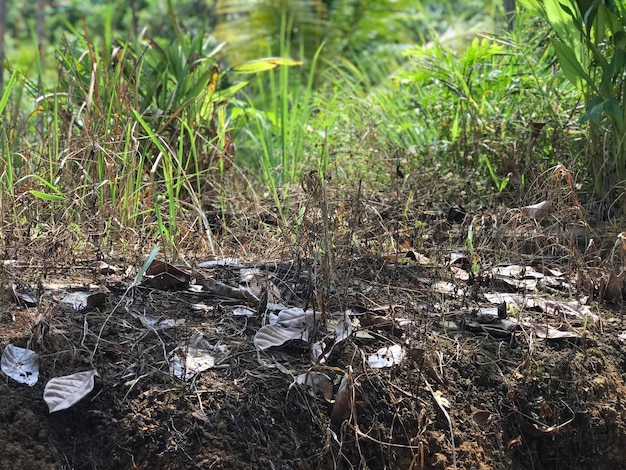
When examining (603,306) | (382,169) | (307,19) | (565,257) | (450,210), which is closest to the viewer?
(603,306)

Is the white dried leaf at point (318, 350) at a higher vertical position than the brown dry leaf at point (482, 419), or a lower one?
higher

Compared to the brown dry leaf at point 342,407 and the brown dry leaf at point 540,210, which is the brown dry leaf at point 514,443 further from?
the brown dry leaf at point 540,210

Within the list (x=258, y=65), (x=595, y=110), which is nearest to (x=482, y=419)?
(x=595, y=110)

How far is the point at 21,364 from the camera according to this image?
1540 millimetres

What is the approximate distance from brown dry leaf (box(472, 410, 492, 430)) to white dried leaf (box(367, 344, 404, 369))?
229 mm

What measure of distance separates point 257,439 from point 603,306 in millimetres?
1253

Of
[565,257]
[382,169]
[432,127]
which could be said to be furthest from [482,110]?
[565,257]

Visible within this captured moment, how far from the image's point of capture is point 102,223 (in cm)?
227

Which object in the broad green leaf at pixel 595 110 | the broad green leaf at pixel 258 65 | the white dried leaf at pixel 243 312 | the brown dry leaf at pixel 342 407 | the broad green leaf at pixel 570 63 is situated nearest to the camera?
the brown dry leaf at pixel 342 407

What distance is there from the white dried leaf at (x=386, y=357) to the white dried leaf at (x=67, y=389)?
0.65 metres

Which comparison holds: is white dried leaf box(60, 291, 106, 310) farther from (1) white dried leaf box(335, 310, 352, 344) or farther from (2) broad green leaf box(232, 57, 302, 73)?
(2) broad green leaf box(232, 57, 302, 73)

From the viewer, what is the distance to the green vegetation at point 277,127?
2.38 m

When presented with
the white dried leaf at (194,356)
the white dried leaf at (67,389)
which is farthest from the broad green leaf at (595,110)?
the white dried leaf at (67,389)

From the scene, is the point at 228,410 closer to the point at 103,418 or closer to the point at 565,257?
the point at 103,418
